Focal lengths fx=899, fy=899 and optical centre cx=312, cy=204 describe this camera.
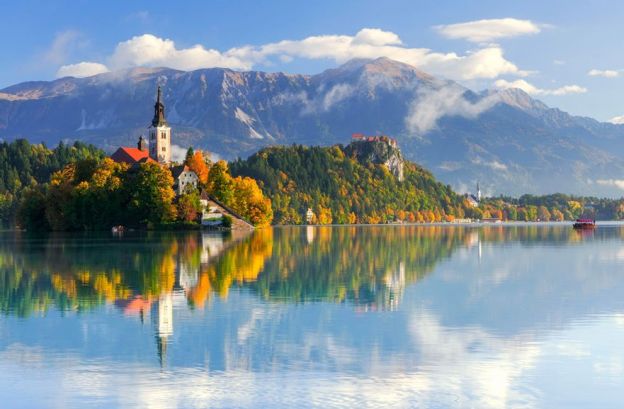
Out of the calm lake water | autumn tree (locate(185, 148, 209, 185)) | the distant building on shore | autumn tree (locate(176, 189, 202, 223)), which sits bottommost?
the calm lake water

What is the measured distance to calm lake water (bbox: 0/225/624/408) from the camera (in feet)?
77.0

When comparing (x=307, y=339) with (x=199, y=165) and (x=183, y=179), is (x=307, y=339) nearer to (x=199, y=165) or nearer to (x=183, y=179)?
(x=183, y=179)

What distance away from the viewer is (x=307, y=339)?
1227 inches

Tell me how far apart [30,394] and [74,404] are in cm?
172

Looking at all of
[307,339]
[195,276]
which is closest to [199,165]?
[195,276]

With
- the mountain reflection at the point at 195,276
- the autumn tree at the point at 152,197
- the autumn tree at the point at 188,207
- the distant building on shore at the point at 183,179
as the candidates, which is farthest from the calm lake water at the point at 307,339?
the distant building on shore at the point at 183,179

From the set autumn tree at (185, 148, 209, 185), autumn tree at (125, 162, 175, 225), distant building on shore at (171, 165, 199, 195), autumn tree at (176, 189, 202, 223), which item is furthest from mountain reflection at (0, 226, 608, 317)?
autumn tree at (185, 148, 209, 185)

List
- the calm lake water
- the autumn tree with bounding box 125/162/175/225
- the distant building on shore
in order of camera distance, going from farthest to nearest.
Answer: the distant building on shore
the autumn tree with bounding box 125/162/175/225
the calm lake water

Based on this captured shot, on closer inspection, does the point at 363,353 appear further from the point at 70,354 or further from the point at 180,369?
the point at 70,354

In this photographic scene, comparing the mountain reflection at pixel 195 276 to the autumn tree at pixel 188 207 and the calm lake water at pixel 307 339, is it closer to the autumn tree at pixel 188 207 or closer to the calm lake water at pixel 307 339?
the calm lake water at pixel 307 339

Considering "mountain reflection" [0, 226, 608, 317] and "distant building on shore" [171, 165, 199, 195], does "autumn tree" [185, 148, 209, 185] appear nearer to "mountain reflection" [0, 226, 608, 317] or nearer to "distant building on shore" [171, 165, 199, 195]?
"distant building on shore" [171, 165, 199, 195]

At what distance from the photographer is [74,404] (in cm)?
2247

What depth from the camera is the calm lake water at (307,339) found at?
925 inches

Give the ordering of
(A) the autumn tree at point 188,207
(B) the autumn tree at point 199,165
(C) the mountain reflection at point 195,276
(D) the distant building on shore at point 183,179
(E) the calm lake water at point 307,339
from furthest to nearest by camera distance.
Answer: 1. (B) the autumn tree at point 199,165
2. (D) the distant building on shore at point 183,179
3. (A) the autumn tree at point 188,207
4. (C) the mountain reflection at point 195,276
5. (E) the calm lake water at point 307,339
